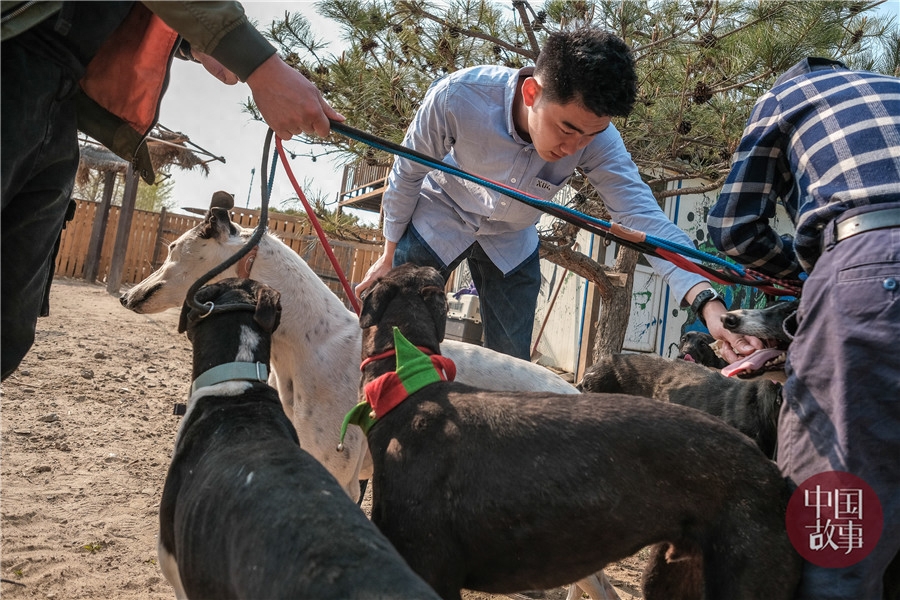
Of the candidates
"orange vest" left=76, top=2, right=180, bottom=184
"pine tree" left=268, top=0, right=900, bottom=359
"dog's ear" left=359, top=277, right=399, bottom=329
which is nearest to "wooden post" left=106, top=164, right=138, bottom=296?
"pine tree" left=268, top=0, right=900, bottom=359

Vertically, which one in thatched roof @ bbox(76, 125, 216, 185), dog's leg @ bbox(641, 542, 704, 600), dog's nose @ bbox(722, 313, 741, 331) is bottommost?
dog's leg @ bbox(641, 542, 704, 600)

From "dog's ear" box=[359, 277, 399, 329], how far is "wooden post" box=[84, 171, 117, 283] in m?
17.3

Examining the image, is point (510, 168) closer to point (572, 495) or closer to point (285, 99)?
point (285, 99)

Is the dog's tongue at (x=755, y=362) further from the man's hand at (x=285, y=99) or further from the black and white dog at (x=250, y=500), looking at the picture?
the man's hand at (x=285, y=99)

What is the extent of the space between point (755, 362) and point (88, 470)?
4.33m

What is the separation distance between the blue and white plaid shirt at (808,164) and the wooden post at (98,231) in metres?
18.2

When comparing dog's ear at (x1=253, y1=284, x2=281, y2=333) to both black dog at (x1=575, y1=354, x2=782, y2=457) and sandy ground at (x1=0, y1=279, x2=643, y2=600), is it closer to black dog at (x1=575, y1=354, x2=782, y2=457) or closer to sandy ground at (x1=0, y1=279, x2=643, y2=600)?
sandy ground at (x1=0, y1=279, x2=643, y2=600)

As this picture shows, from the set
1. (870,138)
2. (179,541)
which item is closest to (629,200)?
(870,138)

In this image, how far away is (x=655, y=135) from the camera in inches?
257

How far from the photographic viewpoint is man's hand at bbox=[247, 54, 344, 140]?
199 cm

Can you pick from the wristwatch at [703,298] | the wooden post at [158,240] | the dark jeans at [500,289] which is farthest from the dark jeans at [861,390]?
the wooden post at [158,240]

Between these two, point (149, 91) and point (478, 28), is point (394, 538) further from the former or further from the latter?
point (478, 28)

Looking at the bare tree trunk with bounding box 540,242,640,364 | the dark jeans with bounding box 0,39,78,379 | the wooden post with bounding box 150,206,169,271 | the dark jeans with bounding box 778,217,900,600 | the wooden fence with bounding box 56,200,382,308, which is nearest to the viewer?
the dark jeans with bounding box 0,39,78,379

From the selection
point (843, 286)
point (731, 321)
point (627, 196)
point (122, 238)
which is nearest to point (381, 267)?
point (627, 196)
